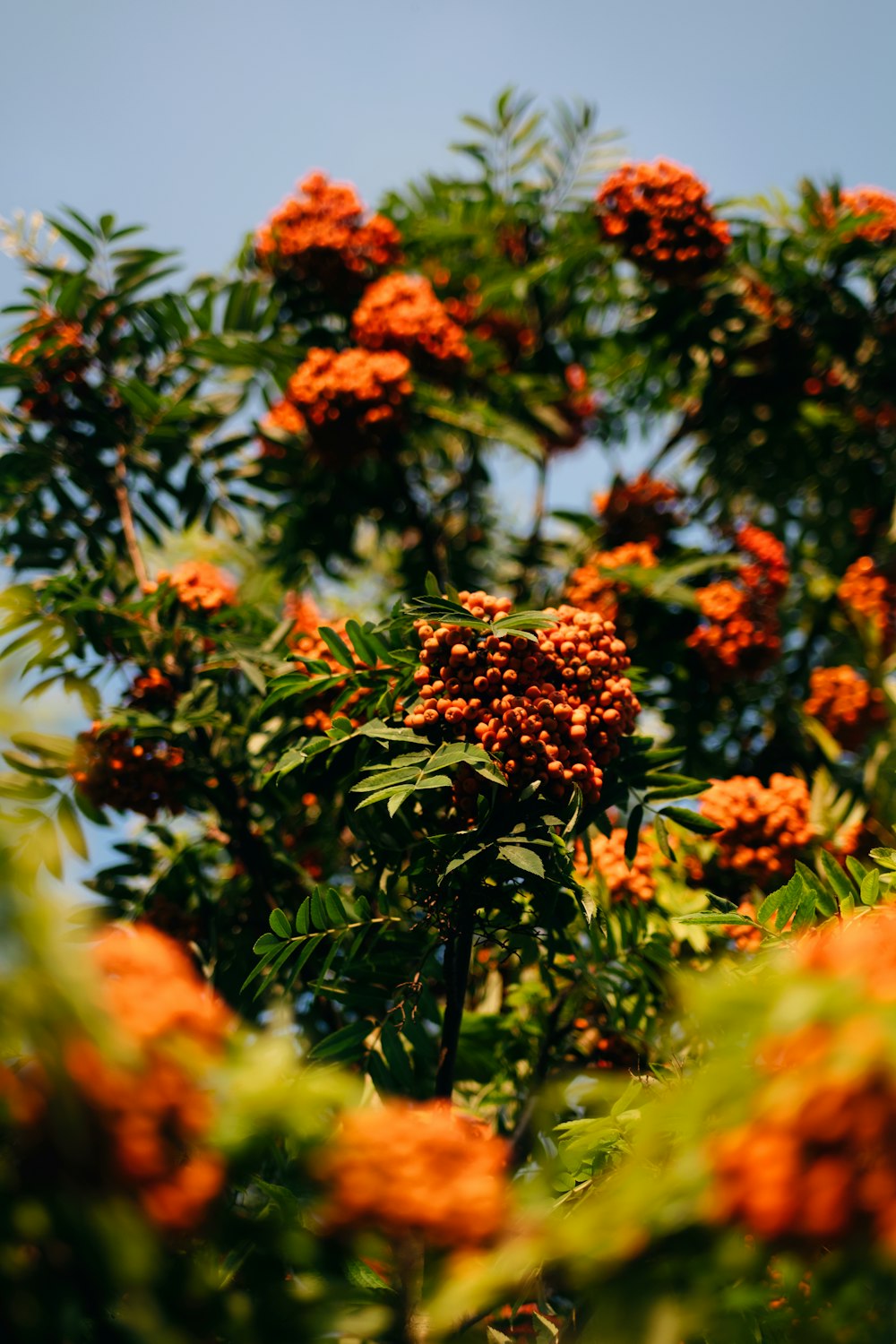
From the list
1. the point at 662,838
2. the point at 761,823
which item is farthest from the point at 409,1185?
the point at 761,823

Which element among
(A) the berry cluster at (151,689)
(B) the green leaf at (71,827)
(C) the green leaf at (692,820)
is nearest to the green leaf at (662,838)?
(C) the green leaf at (692,820)

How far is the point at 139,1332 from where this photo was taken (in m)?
0.96

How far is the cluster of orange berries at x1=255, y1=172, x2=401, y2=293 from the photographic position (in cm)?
452

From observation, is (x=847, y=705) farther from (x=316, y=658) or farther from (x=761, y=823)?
(x=316, y=658)

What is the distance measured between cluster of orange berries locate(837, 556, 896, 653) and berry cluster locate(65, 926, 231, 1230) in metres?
3.94

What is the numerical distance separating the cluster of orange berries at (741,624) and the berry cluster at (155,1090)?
10.7ft

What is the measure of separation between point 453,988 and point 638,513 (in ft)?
9.00

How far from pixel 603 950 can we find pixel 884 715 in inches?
75.9

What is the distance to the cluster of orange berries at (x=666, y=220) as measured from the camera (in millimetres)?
4238

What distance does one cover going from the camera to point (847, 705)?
4289 mm

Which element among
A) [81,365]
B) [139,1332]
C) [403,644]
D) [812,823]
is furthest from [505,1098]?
[81,365]

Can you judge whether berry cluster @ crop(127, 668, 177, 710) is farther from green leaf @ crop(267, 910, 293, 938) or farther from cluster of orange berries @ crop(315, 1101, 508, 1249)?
cluster of orange berries @ crop(315, 1101, 508, 1249)

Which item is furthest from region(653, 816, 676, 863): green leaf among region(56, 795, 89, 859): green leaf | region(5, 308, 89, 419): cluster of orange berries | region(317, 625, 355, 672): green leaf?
region(5, 308, 89, 419): cluster of orange berries

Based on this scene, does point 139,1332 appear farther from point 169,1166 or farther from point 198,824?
point 198,824
